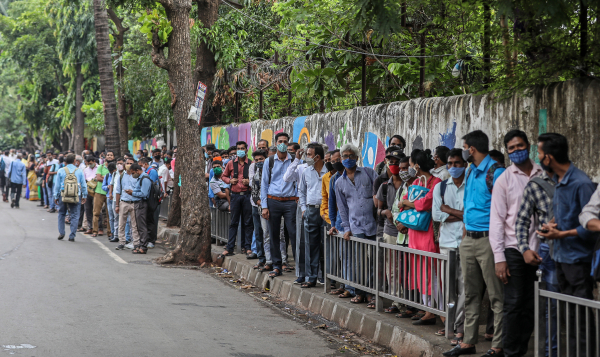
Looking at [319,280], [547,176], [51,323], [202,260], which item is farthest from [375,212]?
[202,260]

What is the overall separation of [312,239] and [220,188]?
4.28 m

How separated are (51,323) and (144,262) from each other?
17.7ft

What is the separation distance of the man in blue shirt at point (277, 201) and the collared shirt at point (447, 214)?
378 cm

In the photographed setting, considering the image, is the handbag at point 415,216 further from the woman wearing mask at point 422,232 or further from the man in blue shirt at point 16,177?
the man in blue shirt at point 16,177

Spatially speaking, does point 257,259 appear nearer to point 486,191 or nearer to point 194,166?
point 194,166

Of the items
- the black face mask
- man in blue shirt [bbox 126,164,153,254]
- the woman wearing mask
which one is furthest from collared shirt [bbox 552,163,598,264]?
man in blue shirt [bbox 126,164,153,254]

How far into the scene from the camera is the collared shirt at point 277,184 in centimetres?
995

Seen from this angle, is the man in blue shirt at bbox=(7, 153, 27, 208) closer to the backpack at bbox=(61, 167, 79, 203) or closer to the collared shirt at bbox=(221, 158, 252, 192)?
the backpack at bbox=(61, 167, 79, 203)

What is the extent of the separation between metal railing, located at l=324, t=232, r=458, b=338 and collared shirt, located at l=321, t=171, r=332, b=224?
0.40m

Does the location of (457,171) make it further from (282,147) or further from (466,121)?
(282,147)

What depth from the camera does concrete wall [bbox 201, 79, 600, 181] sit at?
587cm

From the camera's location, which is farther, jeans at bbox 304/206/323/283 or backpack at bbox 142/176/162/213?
backpack at bbox 142/176/162/213

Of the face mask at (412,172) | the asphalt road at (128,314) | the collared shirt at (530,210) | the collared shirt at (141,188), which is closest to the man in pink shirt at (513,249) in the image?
the collared shirt at (530,210)

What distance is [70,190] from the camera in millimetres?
14797
